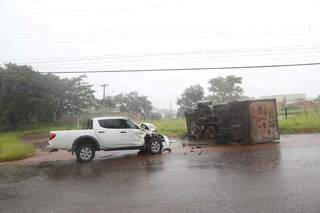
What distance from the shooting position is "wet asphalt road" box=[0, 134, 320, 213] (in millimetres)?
7215

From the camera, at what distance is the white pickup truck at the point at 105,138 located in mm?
14547

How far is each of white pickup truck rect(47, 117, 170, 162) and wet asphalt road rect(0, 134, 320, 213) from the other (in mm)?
714

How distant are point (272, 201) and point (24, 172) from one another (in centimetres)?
829

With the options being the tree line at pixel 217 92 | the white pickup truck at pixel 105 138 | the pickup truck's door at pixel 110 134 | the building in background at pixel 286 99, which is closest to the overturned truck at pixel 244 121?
the white pickup truck at pixel 105 138

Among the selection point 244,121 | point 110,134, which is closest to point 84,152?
point 110,134

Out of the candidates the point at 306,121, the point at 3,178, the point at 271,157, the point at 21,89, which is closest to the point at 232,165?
the point at 271,157

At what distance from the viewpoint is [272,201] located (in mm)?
7121

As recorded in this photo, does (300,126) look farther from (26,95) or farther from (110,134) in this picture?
(26,95)

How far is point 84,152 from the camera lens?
48.3 ft

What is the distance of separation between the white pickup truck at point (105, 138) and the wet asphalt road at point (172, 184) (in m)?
0.71

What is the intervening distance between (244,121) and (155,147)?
4881 millimetres

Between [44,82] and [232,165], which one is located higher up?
[44,82]

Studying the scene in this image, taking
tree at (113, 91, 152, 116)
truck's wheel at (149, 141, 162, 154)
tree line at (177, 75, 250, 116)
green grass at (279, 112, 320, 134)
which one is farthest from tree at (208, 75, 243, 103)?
truck's wheel at (149, 141, 162, 154)

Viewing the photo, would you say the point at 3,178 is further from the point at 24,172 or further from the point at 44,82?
the point at 44,82
